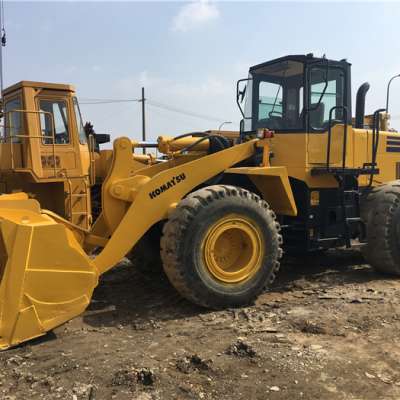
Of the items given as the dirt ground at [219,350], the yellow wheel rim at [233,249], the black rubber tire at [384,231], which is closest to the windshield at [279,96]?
the black rubber tire at [384,231]

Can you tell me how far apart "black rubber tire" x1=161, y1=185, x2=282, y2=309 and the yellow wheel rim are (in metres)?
0.06

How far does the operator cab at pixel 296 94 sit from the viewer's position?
6512 mm

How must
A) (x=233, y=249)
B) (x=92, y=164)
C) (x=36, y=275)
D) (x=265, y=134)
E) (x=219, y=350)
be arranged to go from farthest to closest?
(x=92, y=164) < (x=265, y=134) < (x=233, y=249) < (x=36, y=275) < (x=219, y=350)

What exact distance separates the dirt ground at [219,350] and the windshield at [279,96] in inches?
88.7

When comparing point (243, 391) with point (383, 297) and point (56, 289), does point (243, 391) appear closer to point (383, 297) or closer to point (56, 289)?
point (56, 289)

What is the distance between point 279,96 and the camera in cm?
692

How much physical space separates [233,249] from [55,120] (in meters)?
4.13

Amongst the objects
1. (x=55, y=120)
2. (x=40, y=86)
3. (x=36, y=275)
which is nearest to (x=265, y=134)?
(x=36, y=275)

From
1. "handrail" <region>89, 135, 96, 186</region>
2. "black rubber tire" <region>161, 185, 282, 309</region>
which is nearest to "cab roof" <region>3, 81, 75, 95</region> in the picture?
"handrail" <region>89, 135, 96, 186</region>

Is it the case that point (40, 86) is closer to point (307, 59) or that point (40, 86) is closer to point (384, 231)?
point (307, 59)

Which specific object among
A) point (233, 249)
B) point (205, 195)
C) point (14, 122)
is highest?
point (14, 122)

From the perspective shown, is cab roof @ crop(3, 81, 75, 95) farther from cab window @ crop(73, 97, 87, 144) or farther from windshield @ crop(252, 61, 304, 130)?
windshield @ crop(252, 61, 304, 130)

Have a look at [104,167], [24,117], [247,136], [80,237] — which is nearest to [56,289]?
[80,237]

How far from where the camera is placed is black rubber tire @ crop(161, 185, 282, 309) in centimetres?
517
